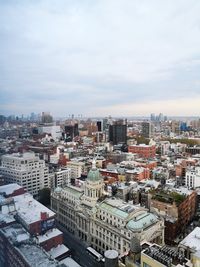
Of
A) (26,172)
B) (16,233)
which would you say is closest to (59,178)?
(26,172)

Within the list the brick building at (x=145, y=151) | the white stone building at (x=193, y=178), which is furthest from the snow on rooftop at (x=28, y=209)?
the brick building at (x=145, y=151)

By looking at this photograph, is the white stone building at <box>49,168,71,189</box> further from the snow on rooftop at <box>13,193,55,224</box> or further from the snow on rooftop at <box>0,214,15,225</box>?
the snow on rooftop at <box>0,214,15,225</box>

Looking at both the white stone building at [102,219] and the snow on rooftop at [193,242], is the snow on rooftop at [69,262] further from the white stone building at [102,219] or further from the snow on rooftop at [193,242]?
Answer: the snow on rooftop at [193,242]

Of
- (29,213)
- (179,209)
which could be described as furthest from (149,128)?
(29,213)

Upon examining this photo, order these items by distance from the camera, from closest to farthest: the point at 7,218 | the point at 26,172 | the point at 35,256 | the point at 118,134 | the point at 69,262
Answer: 1. the point at 35,256
2. the point at 69,262
3. the point at 7,218
4. the point at 26,172
5. the point at 118,134

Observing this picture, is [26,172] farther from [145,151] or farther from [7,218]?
[145,151]

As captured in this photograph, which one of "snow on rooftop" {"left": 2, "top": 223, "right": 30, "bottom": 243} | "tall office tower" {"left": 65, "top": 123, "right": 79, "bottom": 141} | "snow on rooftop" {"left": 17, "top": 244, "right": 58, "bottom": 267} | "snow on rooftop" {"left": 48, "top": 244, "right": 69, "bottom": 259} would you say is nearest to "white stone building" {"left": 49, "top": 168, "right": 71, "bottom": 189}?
"snow on rooftop" {"left": 48, "top": 244, "right": 69, "bottom": 259}
